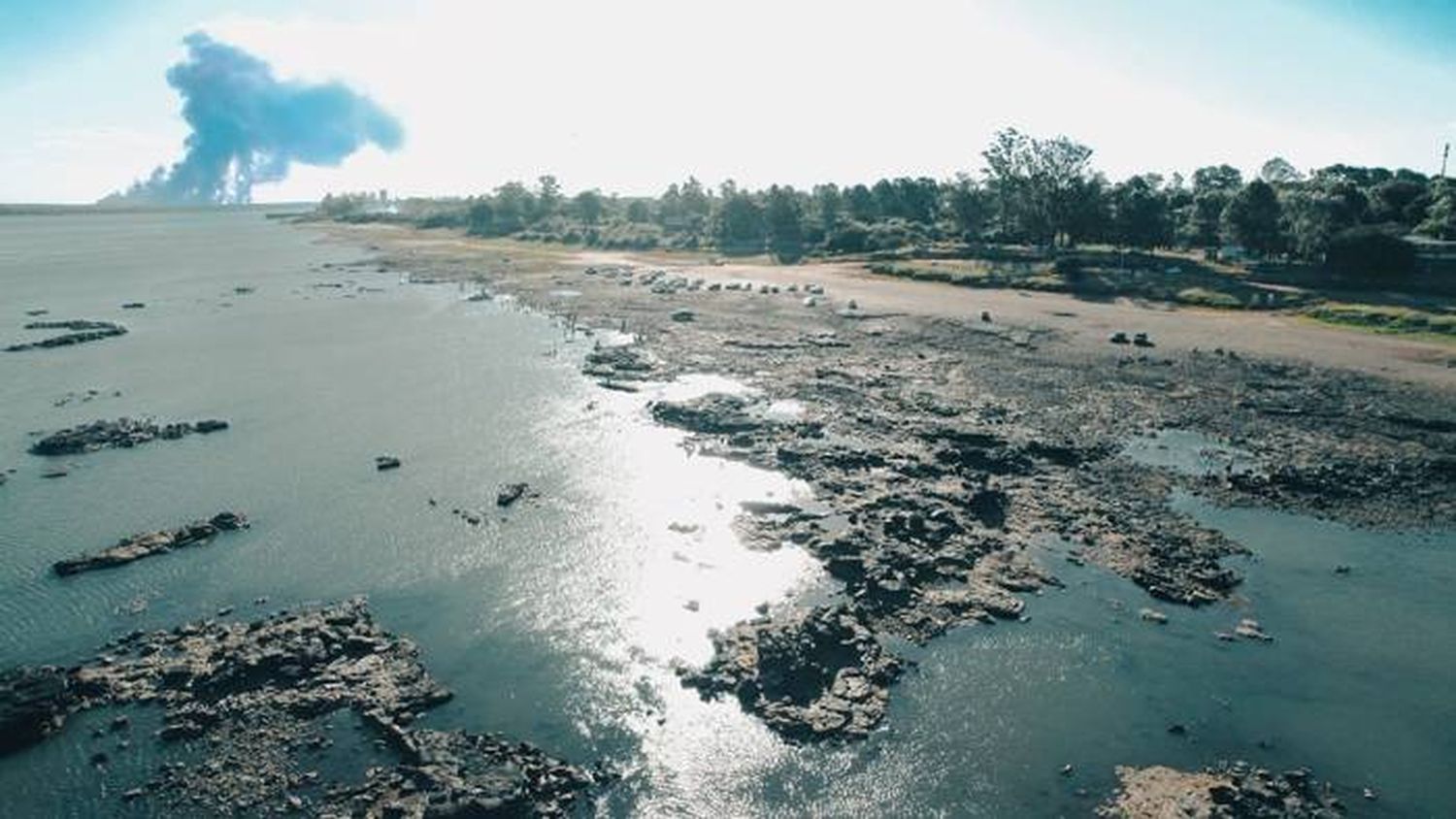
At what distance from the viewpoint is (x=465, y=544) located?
47156 millimetres

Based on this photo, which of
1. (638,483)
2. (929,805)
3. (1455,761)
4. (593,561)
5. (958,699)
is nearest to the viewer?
(929,805)

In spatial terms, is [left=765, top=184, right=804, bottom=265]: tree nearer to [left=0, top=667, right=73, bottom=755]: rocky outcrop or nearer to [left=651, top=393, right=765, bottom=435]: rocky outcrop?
[left=651, top=393, right=765, bottom=435]: rocky outcrop

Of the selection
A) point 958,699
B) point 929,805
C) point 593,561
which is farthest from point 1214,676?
point 593,561

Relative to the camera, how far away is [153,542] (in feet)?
152

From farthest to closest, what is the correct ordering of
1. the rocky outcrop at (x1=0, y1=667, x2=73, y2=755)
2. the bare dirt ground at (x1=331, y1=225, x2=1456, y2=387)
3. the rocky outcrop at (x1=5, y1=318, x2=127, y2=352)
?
the rocky outcrop at (x1=5, y1=318, x2=127, y2=352) < the bare dirt ground at (x1=331, y1=225, x2=1456, y2=387) < the rocky outcrop at (x1=0, y1=667, x2=73, y2=755)

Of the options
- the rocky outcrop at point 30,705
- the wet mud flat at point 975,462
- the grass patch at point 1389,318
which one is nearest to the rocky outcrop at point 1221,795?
the wet mud flat at point 975,462

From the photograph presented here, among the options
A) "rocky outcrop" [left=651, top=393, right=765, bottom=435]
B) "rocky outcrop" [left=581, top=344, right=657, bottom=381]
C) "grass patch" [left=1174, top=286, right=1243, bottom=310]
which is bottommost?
"rocky outcrop" [left=651, top=393, right=765, bottom=435]

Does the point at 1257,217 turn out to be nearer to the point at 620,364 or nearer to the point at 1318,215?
the point at 1318,215

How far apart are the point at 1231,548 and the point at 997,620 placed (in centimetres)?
1657

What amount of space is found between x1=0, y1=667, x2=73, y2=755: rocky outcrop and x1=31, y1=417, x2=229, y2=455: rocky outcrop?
34781 mm

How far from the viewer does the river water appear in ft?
97.6

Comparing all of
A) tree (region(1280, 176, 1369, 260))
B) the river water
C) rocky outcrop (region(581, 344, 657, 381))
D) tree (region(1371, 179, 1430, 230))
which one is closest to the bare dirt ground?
tree (region(1280, 176, 1369, 260))

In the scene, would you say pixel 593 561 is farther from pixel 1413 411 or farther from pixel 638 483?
pixel 1413 411

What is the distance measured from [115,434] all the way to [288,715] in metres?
45.4
